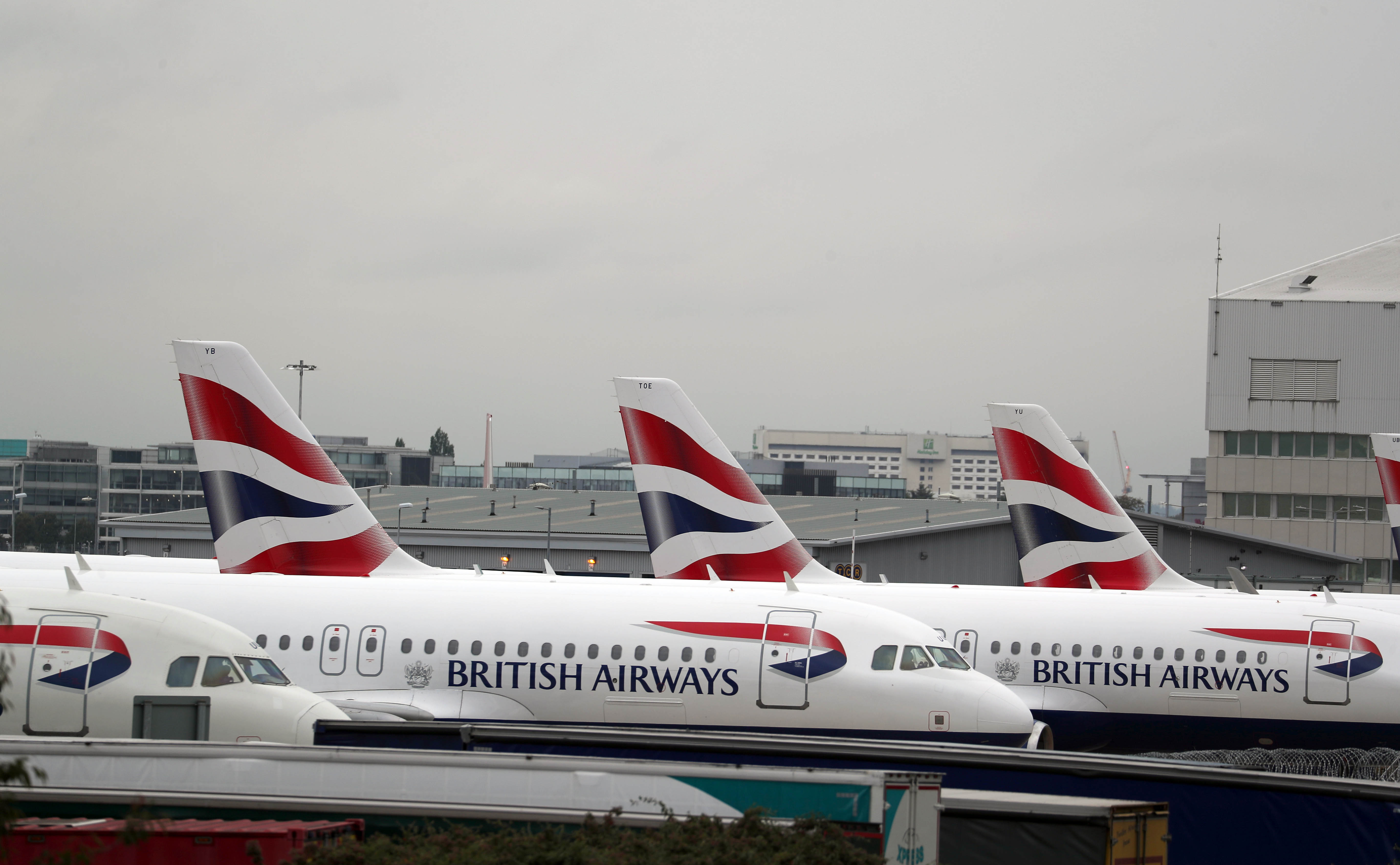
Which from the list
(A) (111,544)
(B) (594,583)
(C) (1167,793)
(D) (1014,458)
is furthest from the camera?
(A) (111,544)

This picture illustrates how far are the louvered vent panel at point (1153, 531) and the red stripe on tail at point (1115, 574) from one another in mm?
27828

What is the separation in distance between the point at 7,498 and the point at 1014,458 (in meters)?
169

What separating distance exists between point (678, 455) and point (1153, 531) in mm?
36652

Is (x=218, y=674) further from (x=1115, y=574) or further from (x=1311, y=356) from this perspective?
(x=1311, y=356)

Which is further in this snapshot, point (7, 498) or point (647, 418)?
point (7, 498)

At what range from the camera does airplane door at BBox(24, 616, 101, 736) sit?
54.3ft

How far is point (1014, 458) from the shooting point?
33906mm

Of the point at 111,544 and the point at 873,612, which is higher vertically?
the point at 873,612

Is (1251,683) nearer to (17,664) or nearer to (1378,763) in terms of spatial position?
(1378,763)

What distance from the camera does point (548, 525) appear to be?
63.6 metres

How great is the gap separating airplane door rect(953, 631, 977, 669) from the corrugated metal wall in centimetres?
5206

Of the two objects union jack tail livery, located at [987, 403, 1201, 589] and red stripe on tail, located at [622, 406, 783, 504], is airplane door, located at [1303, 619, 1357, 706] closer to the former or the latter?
union jack tail livery, located at [987, 403, 1201, 589]

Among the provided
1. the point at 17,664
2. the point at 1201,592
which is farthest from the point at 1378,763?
the point at 17,664

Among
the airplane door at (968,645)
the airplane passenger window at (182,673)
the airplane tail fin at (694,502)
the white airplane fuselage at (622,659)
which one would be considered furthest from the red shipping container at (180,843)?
the airplane tail fin at (694,502)
